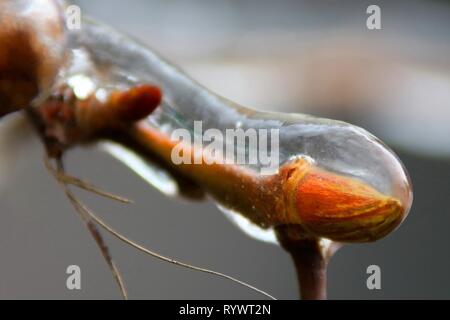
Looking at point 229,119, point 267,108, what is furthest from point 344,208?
point 267,108

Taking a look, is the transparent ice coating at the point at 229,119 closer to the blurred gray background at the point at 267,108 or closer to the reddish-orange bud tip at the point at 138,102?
the reddish-orange bud tip at the point at 138,102

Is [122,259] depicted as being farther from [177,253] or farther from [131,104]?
[131,104]

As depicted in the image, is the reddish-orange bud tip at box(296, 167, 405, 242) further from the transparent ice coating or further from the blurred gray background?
the blurred gray background

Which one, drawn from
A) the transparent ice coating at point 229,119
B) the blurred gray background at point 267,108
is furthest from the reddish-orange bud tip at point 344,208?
the blurred gray background at point 267,108

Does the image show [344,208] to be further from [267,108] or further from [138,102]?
[267,108]
